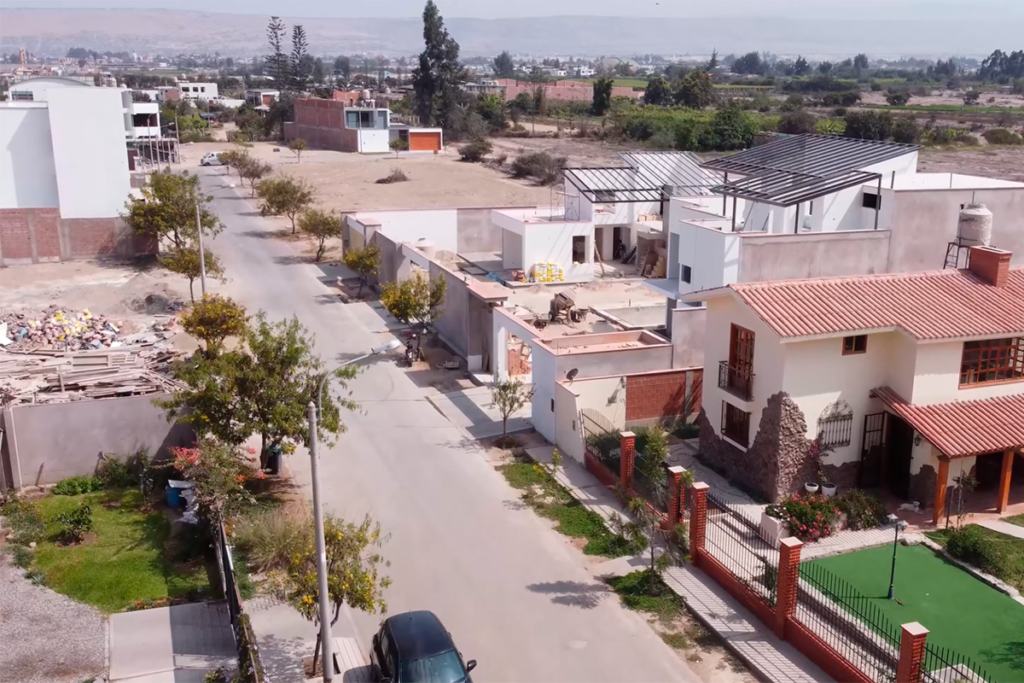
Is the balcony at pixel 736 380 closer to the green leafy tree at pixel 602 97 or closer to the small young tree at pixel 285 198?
the small young tree at pixel 285 198

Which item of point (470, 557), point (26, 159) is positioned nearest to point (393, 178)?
point (26, 159)

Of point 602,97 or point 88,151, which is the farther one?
point 602,97

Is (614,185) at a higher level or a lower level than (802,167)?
lower

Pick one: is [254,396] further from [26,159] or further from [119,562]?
[26,159]

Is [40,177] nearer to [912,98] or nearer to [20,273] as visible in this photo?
[20,273]

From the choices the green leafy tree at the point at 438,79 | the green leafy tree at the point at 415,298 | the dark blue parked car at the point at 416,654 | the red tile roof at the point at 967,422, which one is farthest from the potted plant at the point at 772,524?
the green leafy tree at the point at 438,79

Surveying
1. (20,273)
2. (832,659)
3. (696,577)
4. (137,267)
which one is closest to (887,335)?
(696,577)

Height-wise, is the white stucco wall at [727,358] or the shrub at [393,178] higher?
the white stucco wall at [727,358]
